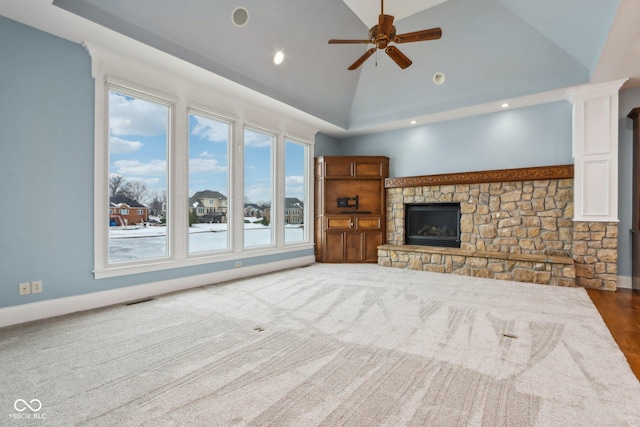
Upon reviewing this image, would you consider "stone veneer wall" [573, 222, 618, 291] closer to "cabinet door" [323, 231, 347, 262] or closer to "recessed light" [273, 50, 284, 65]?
"cabinet door" [323, 231, 347, 262]

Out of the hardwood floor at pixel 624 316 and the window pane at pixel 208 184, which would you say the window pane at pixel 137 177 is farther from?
the hardwood floor at pixel 624 316

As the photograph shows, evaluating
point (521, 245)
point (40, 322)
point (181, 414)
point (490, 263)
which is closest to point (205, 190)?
point (40, 322)

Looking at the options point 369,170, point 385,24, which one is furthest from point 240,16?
point 369,170

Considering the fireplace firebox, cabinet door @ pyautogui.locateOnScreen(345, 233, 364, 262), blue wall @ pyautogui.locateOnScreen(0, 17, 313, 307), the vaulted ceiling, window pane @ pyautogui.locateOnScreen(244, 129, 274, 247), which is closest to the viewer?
blue wall @ pyautogui.locateOnScreen(0, 17, 313, 307)

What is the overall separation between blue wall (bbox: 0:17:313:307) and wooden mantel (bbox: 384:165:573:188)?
521 cm

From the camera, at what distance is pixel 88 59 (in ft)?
11.4

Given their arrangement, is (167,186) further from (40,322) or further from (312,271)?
(312,271)

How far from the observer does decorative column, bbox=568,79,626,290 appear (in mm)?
4512

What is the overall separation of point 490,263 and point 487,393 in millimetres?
3752

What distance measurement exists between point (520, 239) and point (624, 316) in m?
2.14

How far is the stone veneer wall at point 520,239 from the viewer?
4.64 meters

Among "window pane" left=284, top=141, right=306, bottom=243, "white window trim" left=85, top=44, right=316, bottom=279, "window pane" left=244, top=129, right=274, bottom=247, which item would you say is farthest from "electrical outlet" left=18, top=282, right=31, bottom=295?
"window pane" left=284, top=141, right=306, bottom=243

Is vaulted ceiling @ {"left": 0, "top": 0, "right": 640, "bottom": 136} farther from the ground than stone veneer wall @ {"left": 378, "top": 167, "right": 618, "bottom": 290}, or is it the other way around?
vaulted ceiling @ {"left": 0, "top": 0, "right": 640, "bottom": 136}

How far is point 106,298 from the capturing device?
3598 mm
